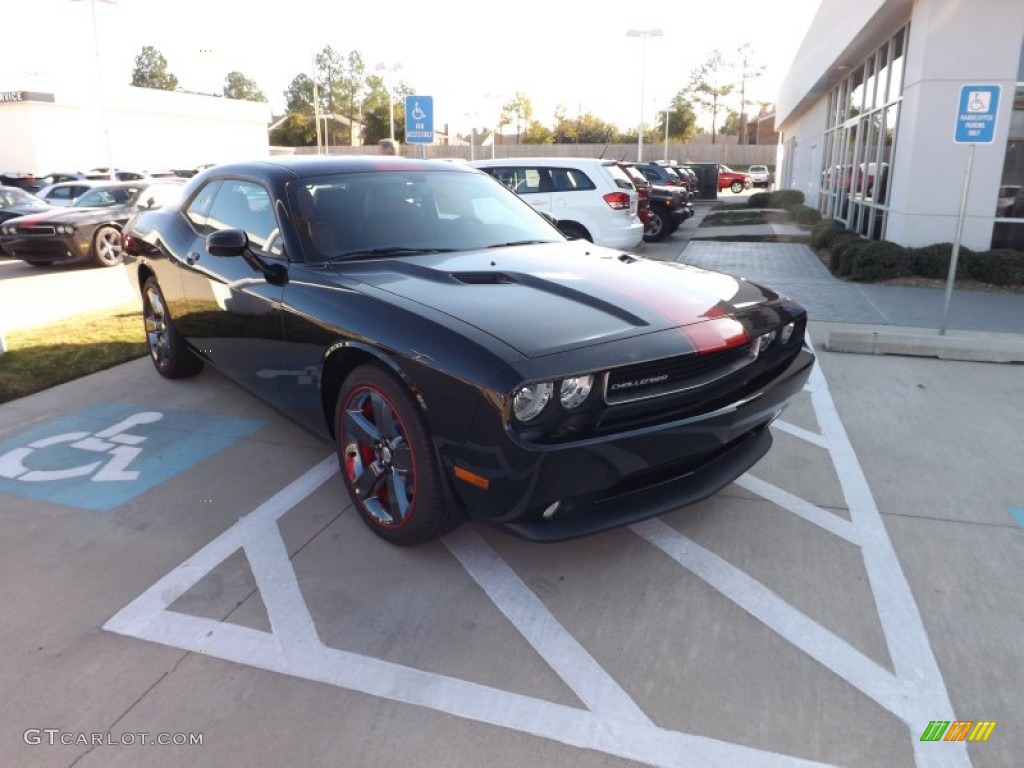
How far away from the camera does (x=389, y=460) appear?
125 inches

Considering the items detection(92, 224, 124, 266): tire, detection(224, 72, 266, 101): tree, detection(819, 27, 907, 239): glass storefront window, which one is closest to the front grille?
detection(819, 27, 907, 239): glass storefront window

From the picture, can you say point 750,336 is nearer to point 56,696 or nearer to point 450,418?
point 450,418

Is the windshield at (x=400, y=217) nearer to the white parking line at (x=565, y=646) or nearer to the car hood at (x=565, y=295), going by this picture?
the car hood at (x=565, y=295)

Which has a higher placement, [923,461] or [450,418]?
[450,418]

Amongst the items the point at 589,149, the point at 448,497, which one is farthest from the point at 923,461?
the point at 589,149

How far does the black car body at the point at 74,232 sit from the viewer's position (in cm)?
1200

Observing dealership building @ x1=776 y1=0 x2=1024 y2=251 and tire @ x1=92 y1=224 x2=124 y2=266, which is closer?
dealership building @ x1=776 y1=0 x2=1024 y2=251

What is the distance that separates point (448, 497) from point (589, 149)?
199ft

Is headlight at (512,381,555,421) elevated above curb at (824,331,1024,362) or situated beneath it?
elevated above

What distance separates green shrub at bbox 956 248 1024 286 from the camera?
380 inches

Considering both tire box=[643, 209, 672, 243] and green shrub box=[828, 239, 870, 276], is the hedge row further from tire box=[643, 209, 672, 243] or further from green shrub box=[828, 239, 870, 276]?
tire box=[643, 209, 672, 243]

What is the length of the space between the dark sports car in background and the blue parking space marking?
0.47m

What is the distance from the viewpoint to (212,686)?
253 centimetres

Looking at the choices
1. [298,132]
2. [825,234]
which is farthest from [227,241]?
[298,132]
